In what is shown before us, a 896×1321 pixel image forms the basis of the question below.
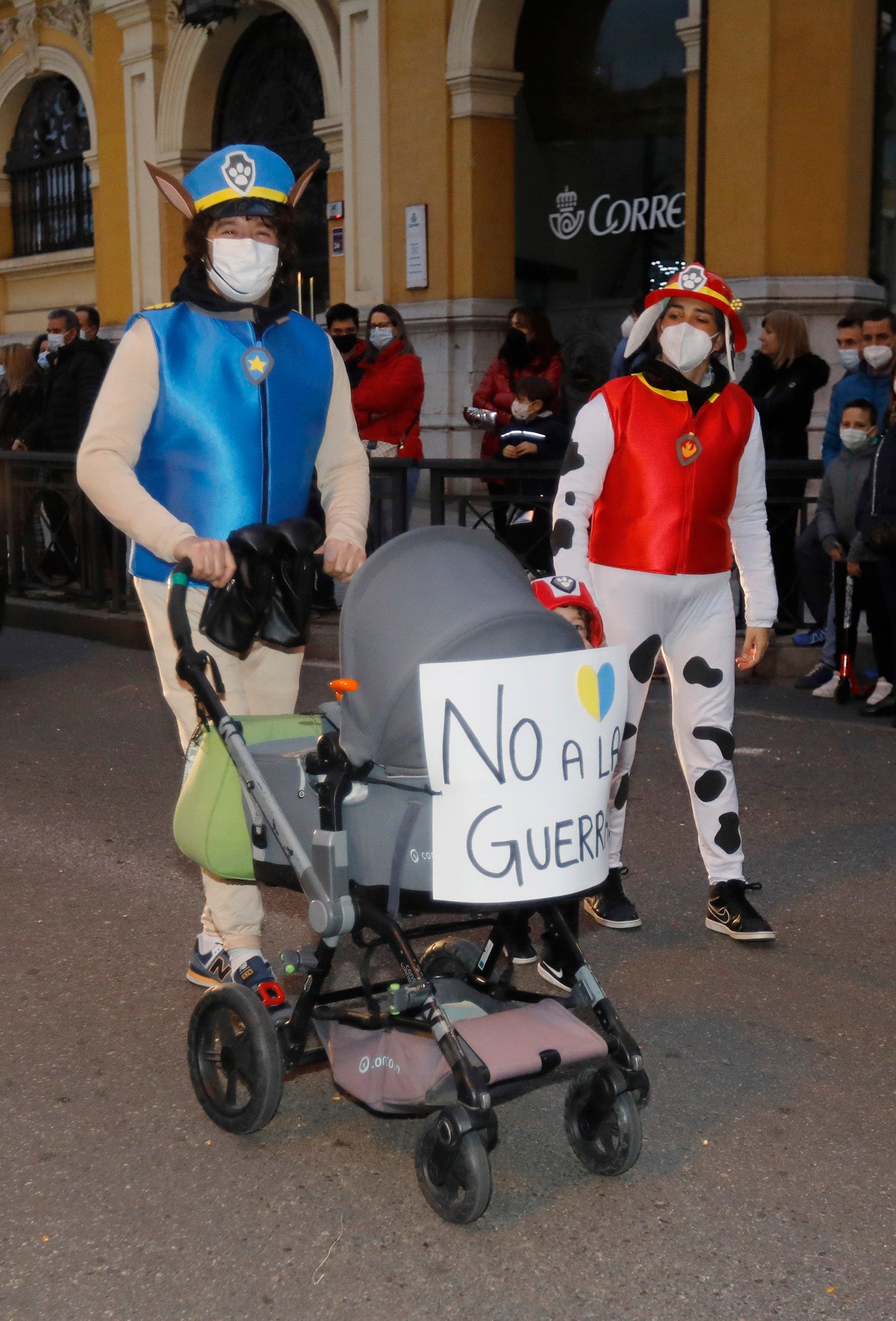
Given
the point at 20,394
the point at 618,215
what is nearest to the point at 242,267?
the point at 20,394

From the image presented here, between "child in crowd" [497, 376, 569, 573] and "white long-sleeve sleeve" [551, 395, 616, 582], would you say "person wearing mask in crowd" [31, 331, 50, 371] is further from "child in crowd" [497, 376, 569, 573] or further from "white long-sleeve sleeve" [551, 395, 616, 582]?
"white long-sleeve sleeve" [551, 395, 616, 582]

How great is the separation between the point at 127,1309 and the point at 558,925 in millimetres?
1097

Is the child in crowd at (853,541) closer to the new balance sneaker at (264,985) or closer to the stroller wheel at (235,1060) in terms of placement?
the new balance sneaker at (264,985)

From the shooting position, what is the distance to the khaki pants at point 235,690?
394 cm

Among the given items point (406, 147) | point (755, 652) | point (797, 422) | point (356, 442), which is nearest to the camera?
point (356, 442)

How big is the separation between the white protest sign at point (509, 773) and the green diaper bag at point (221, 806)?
62cm

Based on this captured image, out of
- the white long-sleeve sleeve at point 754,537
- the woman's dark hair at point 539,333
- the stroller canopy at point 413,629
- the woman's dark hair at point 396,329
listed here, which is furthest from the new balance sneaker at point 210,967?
the woman's dark hair at point 539,333

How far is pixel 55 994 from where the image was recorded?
4.38 meters

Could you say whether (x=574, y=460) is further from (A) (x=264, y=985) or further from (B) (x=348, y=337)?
(B) (x=348, y=337)

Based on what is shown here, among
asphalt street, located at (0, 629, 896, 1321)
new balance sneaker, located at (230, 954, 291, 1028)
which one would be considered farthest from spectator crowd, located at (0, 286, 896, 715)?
new balance sneaker, located at (230, 954, 291, 1028)

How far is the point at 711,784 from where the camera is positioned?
15.6 feet

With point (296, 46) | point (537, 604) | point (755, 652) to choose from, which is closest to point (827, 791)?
point (755, 652)

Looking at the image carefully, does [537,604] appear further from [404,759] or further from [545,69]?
[545,69]

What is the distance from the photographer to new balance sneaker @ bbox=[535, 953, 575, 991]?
422cm
